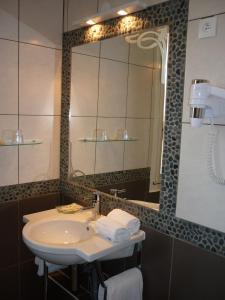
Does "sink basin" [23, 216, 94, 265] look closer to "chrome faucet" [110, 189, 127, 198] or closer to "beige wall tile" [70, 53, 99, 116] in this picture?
"chrome faucet" [110, 189, 127, 198]

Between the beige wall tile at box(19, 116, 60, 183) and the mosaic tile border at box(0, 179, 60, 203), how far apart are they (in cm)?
4

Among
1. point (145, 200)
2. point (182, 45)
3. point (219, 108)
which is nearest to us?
point (219, 108)

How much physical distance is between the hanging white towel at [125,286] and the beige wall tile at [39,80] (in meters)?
1.21

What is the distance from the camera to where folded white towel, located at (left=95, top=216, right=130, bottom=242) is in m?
1.46

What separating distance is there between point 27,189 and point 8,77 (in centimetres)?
77

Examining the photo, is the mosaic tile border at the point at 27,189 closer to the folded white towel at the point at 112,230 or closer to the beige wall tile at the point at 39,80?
the beige wall tile at the point at 39,80

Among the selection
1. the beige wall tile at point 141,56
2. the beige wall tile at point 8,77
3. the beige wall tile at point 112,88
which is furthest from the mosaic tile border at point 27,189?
the beige wall tile at point 141,56

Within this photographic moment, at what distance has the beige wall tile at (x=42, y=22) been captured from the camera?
1944mm

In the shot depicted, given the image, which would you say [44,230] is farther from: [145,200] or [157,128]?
[157,128]

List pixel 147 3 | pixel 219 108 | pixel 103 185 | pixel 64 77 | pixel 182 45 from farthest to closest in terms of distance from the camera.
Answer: pixel 64 77 → pixel 103 185 → pixel 147 3 → pixel 182 45 → pixel 219 108

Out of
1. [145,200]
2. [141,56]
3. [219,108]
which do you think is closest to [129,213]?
[145,200]

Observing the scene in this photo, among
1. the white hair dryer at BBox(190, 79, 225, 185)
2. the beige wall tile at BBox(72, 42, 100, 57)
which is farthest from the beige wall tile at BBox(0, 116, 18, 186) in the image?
the white hair dryer at BBox(190, 79, 225, 185)

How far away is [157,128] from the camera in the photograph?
159 cm

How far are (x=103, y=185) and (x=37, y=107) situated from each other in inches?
28.3
